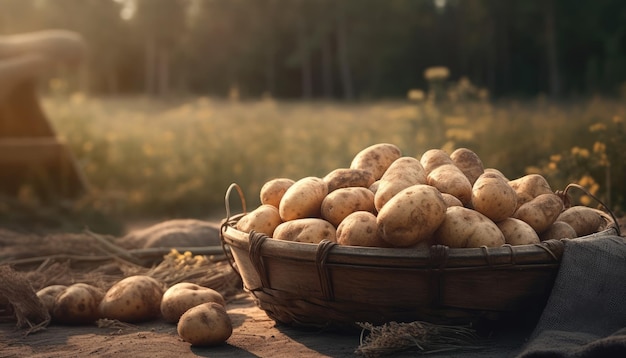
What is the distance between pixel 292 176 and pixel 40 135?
3.31m

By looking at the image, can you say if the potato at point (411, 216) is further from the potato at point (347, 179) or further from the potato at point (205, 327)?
the potato at point (205, 327)

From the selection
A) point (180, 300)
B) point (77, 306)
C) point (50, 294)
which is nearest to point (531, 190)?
point (180, 300)

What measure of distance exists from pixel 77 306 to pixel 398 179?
1.89 metres

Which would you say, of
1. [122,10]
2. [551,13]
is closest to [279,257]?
[551,13]

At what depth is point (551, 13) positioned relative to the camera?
2545 centimetres

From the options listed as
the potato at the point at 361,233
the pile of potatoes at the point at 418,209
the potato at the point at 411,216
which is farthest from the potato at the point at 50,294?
the potato at the point at 411,216

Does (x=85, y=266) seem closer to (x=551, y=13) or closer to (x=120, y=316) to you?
(x=120, y=316)

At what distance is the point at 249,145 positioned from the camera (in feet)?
34.5

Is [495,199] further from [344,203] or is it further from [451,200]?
[344,203]

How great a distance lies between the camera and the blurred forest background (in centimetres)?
860

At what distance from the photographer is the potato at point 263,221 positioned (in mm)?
3691

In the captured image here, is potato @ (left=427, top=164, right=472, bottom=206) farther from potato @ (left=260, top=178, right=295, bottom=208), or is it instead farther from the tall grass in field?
the tall grass in field

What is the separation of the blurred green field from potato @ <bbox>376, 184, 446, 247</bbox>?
145 inches

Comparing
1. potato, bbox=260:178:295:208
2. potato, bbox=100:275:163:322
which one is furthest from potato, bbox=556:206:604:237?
potato, bbox=100:275:163:322
